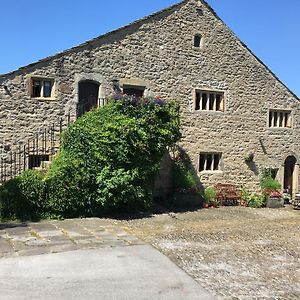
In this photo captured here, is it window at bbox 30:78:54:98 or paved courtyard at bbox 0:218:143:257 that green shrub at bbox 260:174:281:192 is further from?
window at bbox 30:78:54:98

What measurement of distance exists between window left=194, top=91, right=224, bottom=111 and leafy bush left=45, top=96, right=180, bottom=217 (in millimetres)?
3587

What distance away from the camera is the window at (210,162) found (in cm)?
1554

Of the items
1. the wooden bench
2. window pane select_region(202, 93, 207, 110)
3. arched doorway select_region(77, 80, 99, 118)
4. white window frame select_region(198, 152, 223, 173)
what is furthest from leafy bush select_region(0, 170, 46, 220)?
window pane select_region(202, 93, 207, 110)

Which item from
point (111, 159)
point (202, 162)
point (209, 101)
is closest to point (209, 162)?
point (202, 162)

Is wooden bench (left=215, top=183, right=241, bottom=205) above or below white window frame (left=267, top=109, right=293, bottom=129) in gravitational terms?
below

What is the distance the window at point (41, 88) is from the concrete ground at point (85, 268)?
5331 mm

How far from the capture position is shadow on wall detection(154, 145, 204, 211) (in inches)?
562

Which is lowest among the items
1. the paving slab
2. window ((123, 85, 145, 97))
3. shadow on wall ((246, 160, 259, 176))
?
the paving slab

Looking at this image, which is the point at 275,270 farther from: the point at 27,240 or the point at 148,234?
the point at 27,240

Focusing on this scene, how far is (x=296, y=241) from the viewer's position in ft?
30.0

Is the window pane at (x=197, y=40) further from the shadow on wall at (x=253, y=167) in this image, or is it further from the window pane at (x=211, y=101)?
the shadow on wall at (x=253, y=167)

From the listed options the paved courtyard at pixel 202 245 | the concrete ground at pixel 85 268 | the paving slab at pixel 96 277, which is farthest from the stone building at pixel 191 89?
the paving slab at pixel 96 277

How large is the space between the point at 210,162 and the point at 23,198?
8.26 metres

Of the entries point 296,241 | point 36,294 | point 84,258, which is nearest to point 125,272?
point 84,258
